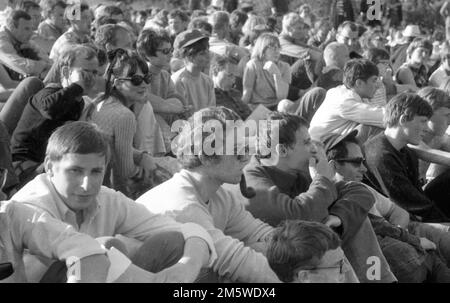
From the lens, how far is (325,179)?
446 centimetres

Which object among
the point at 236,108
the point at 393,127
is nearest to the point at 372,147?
the point at 393,127

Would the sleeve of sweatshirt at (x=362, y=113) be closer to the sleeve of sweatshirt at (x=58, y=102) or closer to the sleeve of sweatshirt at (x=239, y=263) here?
the sleeve of sweatshirt at (x=58, y=102)

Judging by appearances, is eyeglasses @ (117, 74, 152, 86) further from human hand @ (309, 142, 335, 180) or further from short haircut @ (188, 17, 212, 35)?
short haircut @ (188, 17, 212, 35)

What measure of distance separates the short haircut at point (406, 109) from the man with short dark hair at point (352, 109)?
69cm

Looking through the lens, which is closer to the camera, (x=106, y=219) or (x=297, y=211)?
(x=106, y=219)

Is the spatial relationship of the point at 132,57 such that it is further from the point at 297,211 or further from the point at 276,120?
the point at 297,211

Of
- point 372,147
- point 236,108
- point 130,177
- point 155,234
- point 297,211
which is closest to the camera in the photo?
point 155,234

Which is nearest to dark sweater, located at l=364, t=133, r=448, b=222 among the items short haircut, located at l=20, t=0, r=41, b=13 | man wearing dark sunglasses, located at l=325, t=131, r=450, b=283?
man wearing dark sunglasses, located at l=325, t=131, r=450, b=283

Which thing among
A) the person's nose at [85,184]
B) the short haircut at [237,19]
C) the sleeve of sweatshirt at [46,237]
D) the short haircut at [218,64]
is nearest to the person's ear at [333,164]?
the person's nose at [85,184]

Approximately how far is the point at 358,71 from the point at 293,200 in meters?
2.55

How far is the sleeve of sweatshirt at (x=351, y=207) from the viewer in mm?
4484

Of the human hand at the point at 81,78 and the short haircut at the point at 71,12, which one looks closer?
the human hand at the point at 81,78

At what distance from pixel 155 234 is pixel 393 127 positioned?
272 centimetres

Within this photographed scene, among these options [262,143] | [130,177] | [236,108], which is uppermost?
[262,143]
